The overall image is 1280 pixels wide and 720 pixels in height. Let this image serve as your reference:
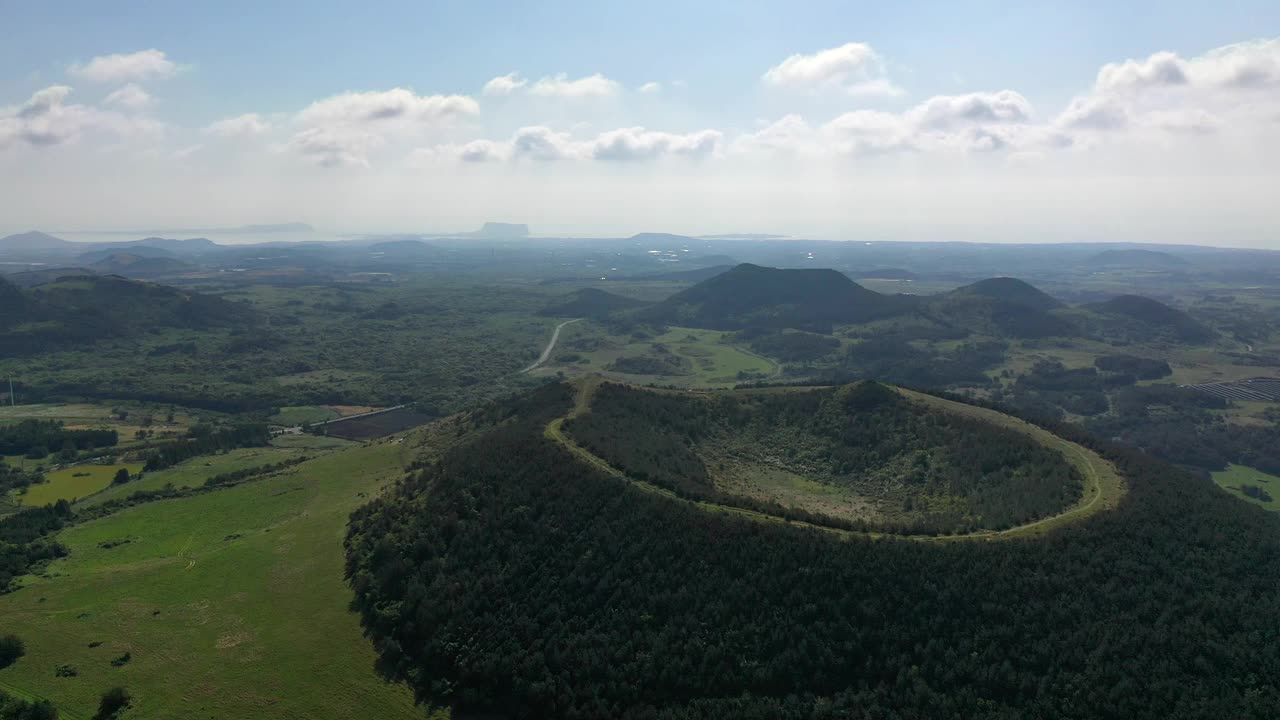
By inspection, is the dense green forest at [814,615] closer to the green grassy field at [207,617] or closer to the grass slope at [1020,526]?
the grass slope at [1020,526]

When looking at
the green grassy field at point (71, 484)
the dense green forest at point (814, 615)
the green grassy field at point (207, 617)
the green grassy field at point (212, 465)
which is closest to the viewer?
the dense green forest at point (814, 615)

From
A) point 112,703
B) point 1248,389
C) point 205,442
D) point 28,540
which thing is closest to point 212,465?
point 205,442

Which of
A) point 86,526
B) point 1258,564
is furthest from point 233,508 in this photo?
point 1258,564

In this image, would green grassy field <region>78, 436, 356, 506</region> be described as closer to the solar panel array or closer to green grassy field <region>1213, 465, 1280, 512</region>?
green grassy field <region>1213, 465, 1280, 512</region>

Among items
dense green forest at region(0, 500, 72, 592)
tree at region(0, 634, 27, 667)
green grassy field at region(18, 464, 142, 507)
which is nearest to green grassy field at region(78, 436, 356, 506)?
green grassy field at region(18, 464, 142, 507)

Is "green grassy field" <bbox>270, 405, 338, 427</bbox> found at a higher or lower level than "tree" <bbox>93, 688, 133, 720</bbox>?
lower

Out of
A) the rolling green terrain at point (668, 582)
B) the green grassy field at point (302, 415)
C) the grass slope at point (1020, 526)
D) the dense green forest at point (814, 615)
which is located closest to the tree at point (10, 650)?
the rolling green terrain at point (668, 582)
